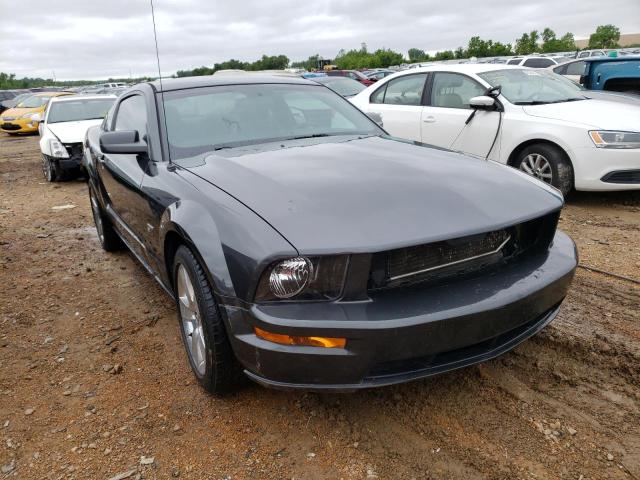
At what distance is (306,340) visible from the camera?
6.06 ft

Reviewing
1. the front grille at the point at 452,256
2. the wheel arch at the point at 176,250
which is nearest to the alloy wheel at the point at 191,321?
the wheel arch at the point at 176,250

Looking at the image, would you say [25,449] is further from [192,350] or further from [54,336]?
[54,336]

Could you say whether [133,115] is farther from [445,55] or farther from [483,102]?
[445,55]

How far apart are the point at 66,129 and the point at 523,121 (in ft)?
24.0

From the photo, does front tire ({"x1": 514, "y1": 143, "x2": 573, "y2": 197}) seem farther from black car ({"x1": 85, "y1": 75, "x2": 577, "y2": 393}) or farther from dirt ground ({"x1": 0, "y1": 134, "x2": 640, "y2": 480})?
black car ({"x1": 85, "y1": 75, "x2": 577, "y2": 393})

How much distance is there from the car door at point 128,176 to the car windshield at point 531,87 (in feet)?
13.3

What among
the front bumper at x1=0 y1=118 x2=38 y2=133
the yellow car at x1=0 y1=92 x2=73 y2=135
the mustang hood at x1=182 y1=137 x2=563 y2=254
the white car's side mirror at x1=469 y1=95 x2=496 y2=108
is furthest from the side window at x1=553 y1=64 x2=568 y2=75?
the front bumper at x1=0 y1=118 x2=38 y2=133

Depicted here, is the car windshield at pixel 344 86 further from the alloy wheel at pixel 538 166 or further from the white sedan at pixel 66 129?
the alloy wheel at pixel 538 166

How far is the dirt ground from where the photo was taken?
2.02 metres

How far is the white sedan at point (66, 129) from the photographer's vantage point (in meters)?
8.48

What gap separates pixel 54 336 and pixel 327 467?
6.95 feet

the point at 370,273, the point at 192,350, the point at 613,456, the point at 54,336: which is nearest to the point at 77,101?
the point at 54,336

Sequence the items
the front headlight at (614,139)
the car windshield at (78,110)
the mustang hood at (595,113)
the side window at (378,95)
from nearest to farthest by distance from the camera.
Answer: the front headlight at (614,139) → the mustang hood at (595,113) → the side window at (378,95) → the car windshield at (78,110)

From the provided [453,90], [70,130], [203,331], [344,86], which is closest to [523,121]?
[453,90]
